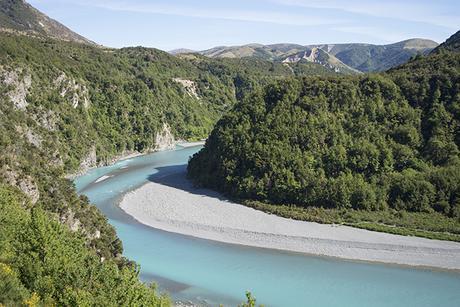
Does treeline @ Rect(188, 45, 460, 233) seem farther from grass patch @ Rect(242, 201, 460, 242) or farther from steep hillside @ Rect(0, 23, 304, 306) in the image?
steep hillside @ Rect(0, 23, 304, 306)

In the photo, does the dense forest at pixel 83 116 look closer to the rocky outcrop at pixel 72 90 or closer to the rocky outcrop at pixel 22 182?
the rocky outcrop at pixel 22 182

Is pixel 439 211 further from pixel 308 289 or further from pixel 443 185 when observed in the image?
pixel 308 289

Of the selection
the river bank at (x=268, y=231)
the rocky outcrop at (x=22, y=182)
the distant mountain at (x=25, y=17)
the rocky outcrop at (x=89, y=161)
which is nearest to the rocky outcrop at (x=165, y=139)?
the rocky outcrop at (x=89, y=161)

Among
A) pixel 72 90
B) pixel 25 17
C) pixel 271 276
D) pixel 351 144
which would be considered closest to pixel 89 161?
pixel 72 90

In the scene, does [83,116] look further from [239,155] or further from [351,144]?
[351,144]

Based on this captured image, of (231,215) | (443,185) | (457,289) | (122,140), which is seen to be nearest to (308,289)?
(457,289)

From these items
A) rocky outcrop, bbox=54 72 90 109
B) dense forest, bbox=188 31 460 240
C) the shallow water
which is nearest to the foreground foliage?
the shallow water
